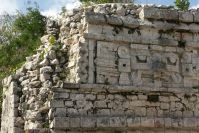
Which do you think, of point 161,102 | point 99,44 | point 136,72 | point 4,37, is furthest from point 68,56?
point 4,37

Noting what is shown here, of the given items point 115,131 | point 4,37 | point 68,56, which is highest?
point 4,37

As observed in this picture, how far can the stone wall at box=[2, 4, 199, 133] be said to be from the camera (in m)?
8.90

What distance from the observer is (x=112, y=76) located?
928 cm

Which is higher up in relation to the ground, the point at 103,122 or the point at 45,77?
the point at 45,77

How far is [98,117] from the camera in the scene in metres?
8.86

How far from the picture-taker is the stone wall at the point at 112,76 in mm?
8898

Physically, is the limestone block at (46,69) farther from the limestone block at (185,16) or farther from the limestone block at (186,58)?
the limestone block at (185,16)

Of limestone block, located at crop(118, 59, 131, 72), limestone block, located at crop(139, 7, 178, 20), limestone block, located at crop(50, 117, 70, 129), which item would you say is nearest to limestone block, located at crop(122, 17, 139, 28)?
limestone block, located at crop(139, 7, 178, 20)

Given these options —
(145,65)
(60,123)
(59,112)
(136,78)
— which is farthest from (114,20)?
(60,123)

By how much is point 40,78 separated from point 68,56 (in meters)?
0.75

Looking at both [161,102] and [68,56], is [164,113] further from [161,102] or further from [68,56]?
[68,56]

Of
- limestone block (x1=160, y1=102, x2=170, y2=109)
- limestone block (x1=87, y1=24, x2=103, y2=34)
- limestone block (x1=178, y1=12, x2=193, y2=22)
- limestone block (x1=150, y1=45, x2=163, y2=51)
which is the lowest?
limestone block (x1=160, y1=102, x2=170, y2=109)

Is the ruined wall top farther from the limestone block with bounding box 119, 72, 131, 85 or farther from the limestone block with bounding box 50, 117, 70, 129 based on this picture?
the limestone block with bounding box 50, 117, 70, 129

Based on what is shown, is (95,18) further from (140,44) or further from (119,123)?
(119,123)
